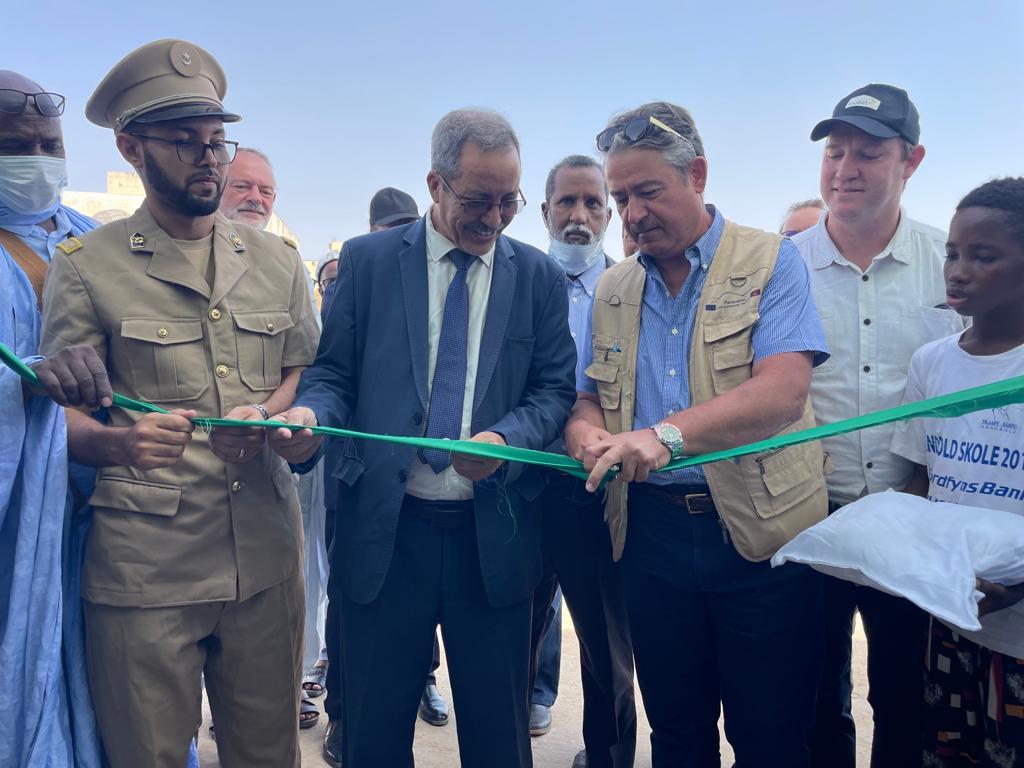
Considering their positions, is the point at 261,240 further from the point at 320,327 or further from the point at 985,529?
the point at 985,529

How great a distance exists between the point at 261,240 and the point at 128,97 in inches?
24.7

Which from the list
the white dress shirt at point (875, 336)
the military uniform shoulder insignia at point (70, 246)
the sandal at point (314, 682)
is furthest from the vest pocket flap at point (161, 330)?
the sandal at point (314, 682)

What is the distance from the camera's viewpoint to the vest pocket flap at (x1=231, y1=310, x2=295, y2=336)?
2.65 meters

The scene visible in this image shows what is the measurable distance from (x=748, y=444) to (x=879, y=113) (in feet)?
5.36

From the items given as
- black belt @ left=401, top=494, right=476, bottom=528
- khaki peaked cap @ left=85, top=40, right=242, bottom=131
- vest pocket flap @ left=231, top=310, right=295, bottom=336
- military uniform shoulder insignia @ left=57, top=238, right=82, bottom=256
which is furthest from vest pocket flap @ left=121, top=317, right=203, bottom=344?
black belt @ left=401, top=494, right=476, bottom=528

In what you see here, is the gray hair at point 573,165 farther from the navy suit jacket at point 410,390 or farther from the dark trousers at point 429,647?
the dark trousers at point 429,647

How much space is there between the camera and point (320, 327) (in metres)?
3.02

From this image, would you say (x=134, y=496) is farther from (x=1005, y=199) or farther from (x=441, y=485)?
(x=1005, y=199)

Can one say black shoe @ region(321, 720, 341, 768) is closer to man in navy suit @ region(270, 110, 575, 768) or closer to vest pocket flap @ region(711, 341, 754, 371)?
man in navy suit @ region(270, 110, 575, 768)

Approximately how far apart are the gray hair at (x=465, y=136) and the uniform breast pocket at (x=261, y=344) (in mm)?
783

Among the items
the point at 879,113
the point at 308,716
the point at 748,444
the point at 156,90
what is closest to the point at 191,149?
the point at 156,90

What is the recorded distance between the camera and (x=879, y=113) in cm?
309

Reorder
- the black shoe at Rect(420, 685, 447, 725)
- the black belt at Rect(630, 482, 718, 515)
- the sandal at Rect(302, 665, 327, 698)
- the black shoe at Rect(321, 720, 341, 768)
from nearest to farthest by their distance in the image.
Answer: the black belt at Rect(630, 482, 718, 515) → the black shoe at Rect(321, 720, 341, 768) → the black shoe at Rect(420, 685, 447, 725) → the sandal at Rect(302, 665, 327, 698)

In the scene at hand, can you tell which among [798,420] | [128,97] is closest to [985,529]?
[798,420]
